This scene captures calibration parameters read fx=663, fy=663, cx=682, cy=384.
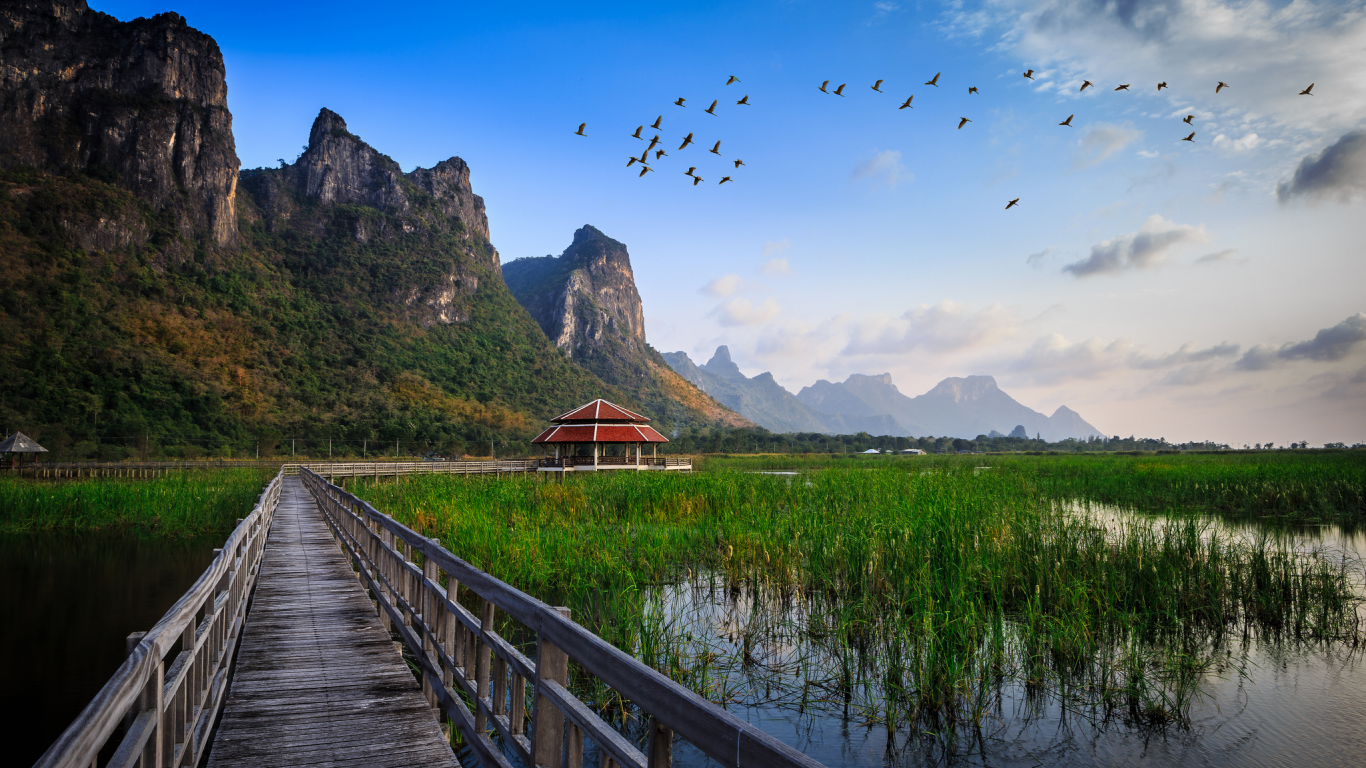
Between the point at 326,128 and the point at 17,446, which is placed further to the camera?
the point at 326,128

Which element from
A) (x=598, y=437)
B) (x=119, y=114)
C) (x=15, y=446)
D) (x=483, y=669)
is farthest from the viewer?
(x=119, y=114)

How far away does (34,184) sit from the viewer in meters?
61.8

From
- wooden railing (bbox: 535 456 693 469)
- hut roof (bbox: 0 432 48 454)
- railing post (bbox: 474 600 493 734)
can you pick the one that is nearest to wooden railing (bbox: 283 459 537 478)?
wooden railing (bbox: 535 456 693 469)

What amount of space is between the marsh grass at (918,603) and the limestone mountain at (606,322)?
339 feet

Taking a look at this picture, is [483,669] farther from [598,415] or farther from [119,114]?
[119,114]

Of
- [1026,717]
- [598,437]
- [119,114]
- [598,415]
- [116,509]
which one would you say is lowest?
[1026,717]

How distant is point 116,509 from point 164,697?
21.8 meters

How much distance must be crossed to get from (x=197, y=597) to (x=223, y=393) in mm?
60064

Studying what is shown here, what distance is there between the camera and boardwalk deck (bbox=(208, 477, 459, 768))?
12.2 feet

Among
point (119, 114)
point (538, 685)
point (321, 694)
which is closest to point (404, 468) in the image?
point (321, 694)

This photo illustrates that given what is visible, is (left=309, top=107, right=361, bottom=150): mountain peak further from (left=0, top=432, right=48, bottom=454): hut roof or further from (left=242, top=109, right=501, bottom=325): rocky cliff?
(left=0, top=432, right=48, bottom=454): hut roof

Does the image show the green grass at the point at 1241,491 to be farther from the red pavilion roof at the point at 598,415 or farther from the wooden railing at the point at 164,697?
the red pavilion roof at the point at 598,415

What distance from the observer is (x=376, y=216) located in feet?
317

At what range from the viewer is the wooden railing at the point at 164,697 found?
Answer: 155 centimetres
